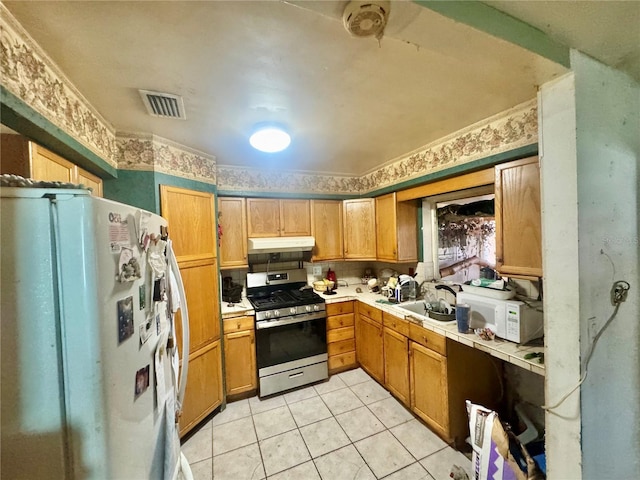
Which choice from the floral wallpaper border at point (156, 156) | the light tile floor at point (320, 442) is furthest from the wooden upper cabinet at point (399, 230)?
the floral wallpaper border at point (156, 156)

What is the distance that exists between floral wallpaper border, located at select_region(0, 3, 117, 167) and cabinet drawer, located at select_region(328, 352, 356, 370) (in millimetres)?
2711

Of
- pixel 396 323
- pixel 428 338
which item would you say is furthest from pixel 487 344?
pixel 396 323

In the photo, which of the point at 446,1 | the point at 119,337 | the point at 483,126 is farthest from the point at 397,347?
the point at 446,1

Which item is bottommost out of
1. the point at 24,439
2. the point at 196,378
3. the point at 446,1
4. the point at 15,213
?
the point at 196,378

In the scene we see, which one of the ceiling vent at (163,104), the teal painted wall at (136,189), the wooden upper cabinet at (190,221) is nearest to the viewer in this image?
the ceiling vent at (163,104)

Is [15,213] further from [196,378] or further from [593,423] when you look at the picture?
[593,423]

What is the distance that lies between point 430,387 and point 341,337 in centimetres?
107

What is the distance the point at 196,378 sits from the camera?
6.54ft

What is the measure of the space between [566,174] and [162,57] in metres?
1.73

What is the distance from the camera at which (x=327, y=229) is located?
10.1 feet

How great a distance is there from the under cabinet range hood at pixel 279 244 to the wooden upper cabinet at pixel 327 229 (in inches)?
6.0

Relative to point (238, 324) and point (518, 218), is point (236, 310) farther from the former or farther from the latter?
point (518, 218)

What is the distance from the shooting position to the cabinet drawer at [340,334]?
272cm

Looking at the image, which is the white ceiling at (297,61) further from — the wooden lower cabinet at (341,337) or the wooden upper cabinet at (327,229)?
the wooden lower cabinet at (341,337)
